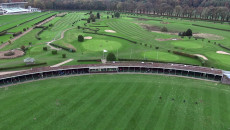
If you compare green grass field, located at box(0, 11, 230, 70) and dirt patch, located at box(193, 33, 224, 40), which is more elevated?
dirt patch, located at box(193, 33, 224, 40)

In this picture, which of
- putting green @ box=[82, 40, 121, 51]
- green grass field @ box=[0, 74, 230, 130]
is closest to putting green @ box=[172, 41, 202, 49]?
putting green @ box=[82, 40, 121, 51]

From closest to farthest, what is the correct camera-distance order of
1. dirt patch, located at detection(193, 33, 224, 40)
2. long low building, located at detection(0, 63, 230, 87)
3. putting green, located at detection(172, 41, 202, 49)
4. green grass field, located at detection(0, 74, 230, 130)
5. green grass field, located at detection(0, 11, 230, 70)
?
green grass field, located at detection(0, 74, 230, 130)
long low building, located at detection(0, 63, 230, 87)
green grass field, located at detection(0, 11, 230, 70)
putting green, located at detection(172, 41, 202, 49)
dirt patch, located at detection(193, 33, 224, 40)

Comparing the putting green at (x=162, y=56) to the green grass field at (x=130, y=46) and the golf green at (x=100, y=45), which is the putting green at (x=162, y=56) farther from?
the golf green at (x=100, y=45)

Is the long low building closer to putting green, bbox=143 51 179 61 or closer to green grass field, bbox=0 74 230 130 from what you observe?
green grass field, bbox=0 74 230 130

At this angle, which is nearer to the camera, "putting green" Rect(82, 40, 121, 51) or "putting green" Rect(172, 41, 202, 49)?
"putting green" Rect(82, 40, 121, 51)

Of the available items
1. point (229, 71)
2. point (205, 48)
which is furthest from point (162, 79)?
point (205, 48)

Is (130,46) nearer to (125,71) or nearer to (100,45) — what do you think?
(100,45)

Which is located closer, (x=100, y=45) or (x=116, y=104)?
(x=116, y=104)

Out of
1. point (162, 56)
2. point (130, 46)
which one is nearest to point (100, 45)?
point (130, 46)
